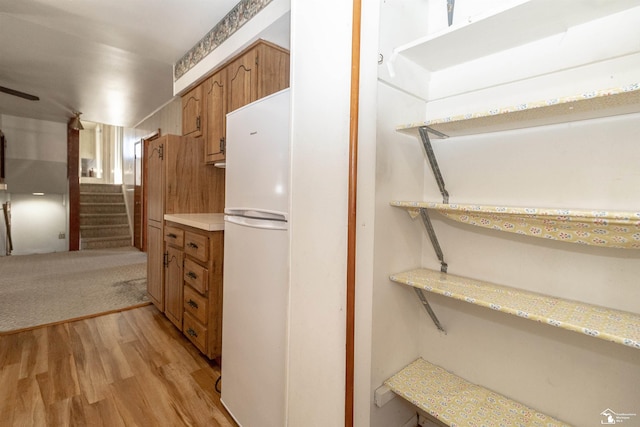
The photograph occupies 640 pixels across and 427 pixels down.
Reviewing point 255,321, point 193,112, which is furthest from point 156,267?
point 255,321

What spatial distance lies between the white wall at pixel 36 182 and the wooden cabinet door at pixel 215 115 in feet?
14.8

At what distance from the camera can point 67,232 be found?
524 centimetres

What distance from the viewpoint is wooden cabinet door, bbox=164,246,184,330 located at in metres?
2.20

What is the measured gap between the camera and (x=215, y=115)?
2.34 meters

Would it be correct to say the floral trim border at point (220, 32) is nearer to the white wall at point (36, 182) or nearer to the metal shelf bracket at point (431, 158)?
the metal shelf bracket at point (431, 158)

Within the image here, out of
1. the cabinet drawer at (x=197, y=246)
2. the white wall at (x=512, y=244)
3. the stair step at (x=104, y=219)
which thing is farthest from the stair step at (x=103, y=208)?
the white wall at (x=512, y=244)

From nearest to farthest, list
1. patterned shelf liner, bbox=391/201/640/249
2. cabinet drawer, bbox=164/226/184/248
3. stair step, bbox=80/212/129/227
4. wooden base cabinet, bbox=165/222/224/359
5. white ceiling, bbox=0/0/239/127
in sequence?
patterned shelf liner, bbox=391/201/640/249 → wooden base cabinet, bbox=165/222/224/359 → white ceiling, bbox=0/0/239/127 → cabinet drawer, bbox=164/226/184/248 → stair step, bbox=80/212/129/227

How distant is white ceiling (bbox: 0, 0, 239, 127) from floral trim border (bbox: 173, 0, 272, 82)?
5 centimetres

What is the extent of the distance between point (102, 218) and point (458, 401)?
6883 mm

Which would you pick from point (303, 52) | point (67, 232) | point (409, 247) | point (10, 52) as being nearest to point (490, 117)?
point (409, 247)

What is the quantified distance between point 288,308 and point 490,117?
957 mm

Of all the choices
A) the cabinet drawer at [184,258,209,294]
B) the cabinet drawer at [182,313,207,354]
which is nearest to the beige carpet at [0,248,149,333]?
the cabinet drawer at [182,313,207,354]

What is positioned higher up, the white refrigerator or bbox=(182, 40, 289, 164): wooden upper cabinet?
bbox=(182, 40, 289, 164): wooden upper cabinet

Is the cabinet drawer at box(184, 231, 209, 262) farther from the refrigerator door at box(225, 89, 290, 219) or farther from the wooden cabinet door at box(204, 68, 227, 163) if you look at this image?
the wooden cabinet door at box(204, 68, 227, 163)
